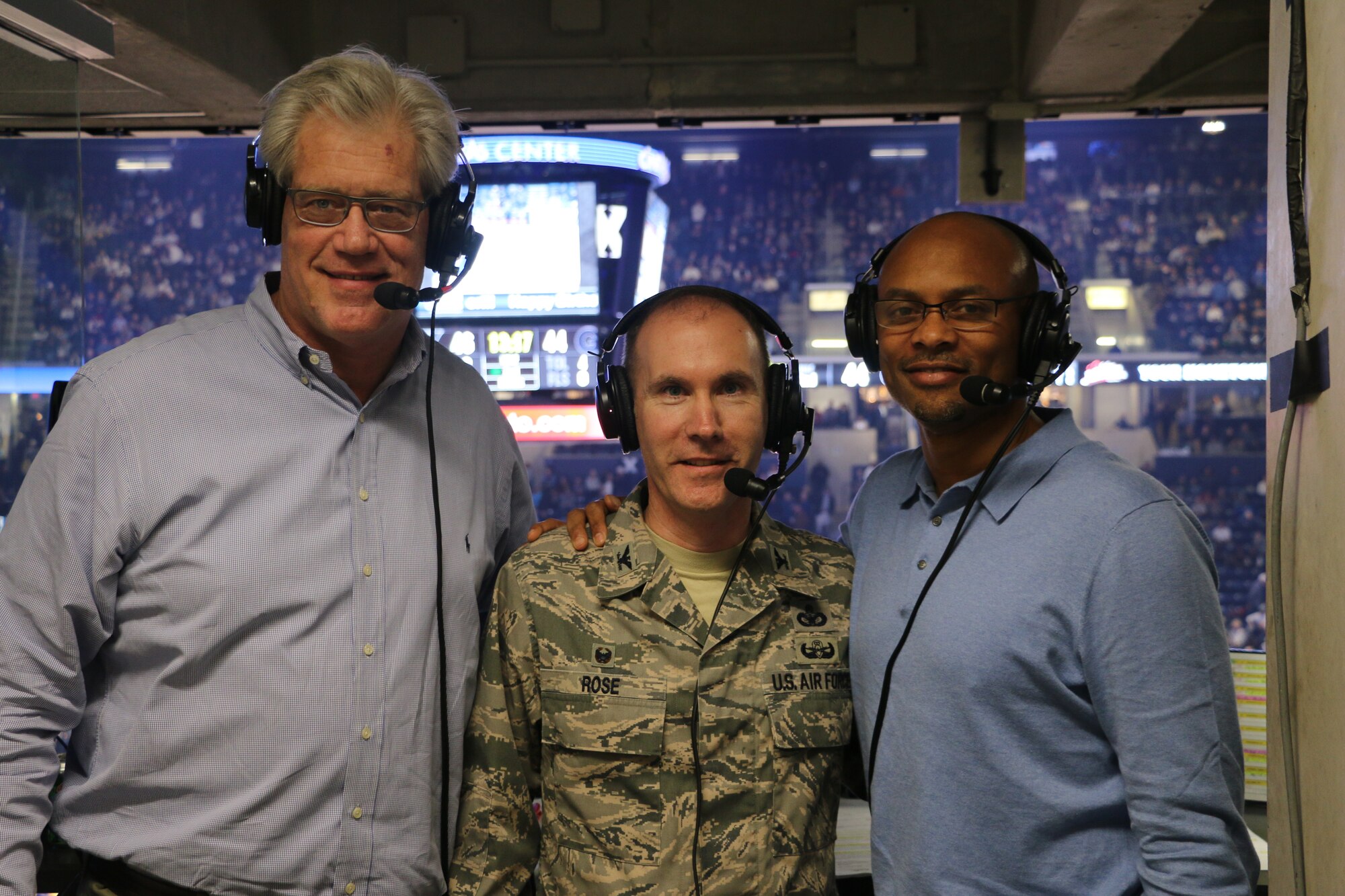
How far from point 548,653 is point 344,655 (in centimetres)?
30

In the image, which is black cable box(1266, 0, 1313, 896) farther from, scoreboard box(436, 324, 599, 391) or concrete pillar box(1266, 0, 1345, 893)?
scoreboard box(436, 324, 599, 391)

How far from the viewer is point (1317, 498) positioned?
1210mm

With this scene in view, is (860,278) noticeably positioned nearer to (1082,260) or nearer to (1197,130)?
(1082,260)

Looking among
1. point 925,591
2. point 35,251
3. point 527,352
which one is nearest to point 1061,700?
point 925,591

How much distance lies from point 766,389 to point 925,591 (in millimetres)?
430

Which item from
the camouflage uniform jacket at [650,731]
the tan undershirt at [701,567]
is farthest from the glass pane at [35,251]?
the tan undershirt at [701,567]

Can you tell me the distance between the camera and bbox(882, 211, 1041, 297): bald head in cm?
150

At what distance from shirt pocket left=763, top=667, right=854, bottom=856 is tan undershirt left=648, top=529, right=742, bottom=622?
0.53 feet

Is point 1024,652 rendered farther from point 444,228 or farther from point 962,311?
point 444,228

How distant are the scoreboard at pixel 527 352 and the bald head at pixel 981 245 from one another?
7.09 meters

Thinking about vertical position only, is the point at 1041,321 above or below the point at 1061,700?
above

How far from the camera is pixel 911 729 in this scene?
4.49ft

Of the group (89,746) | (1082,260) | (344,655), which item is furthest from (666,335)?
(1082,260)

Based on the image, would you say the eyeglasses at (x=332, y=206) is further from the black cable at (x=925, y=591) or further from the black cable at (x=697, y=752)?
the black cable at (x=925, y=591)
